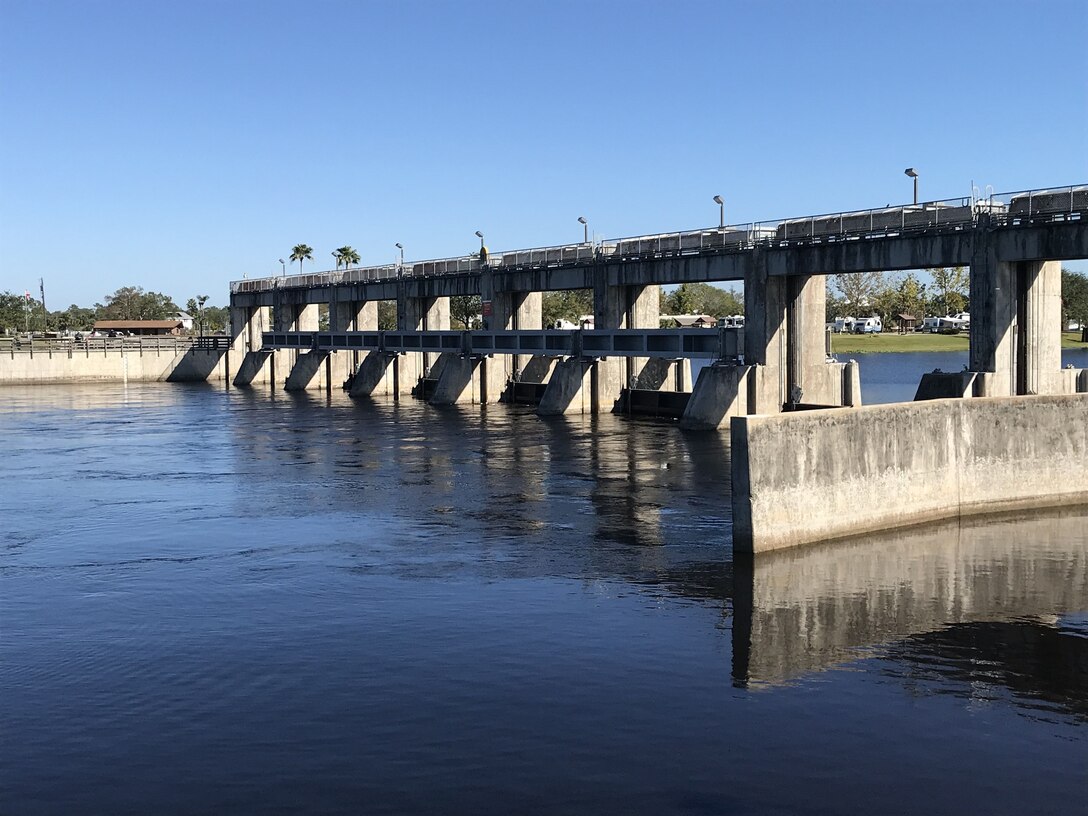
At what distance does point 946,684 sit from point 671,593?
6.52 meters

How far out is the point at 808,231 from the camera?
2093 inches

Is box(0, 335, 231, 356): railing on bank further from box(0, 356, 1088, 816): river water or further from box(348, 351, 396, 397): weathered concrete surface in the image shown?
box(0, 356, 1088, 816): river water

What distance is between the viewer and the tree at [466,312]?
179250 millimetres

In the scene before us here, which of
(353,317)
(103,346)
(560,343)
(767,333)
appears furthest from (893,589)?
(103,346)

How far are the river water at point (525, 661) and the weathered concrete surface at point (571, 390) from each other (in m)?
29.9

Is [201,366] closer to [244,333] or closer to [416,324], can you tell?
[244,333]

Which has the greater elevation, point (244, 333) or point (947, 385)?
point (244, 333)

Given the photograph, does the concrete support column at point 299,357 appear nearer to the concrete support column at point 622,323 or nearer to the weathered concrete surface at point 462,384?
the weathered concrete surface at point 462,384

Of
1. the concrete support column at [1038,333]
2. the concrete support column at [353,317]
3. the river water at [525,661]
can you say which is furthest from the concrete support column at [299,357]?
the concrete support column at [1038,333]

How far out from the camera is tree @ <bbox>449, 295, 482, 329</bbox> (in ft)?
588

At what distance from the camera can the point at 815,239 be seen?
5278 cm

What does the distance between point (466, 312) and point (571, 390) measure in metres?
115

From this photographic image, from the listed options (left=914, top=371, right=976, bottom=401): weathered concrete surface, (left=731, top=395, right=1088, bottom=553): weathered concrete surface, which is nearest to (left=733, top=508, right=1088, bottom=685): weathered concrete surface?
(left=731, top=395, right=1088, bottom=553): weathered concrete surface

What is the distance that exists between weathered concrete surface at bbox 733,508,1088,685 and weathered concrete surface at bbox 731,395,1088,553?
0.55 meters
